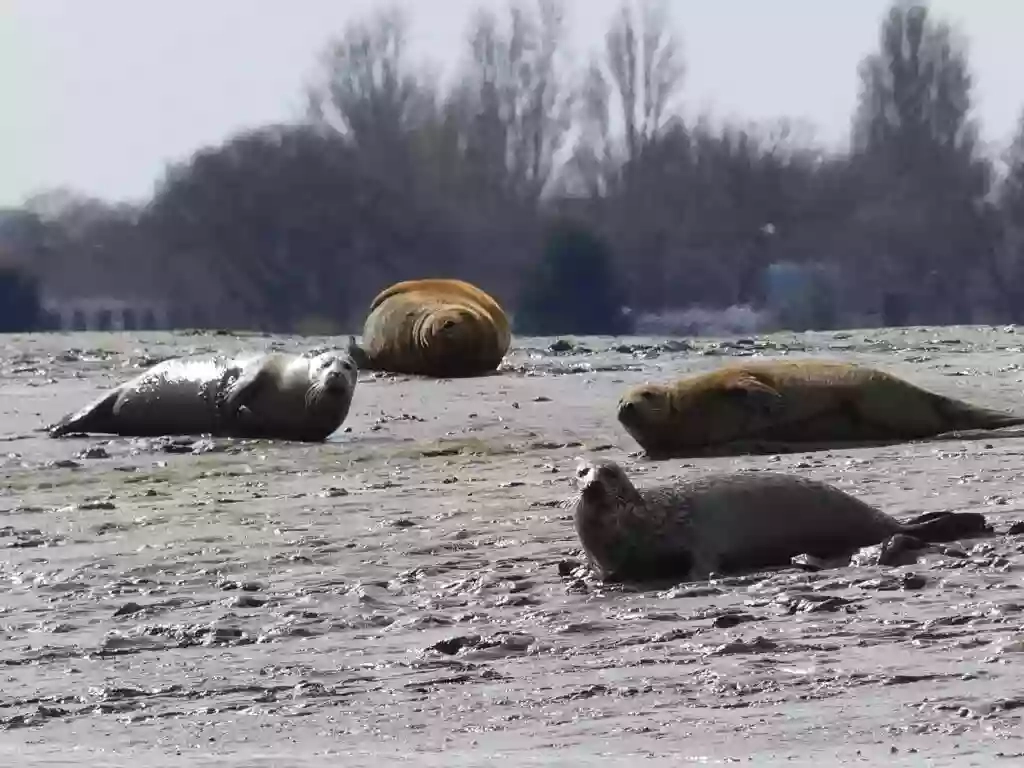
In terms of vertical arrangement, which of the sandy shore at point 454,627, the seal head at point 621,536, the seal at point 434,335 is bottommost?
the sandy shore at point 454,627

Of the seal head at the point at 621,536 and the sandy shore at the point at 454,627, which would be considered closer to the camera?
the sandy shore at the point at 454,627

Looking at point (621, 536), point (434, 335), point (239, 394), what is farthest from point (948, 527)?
point (434, 335)

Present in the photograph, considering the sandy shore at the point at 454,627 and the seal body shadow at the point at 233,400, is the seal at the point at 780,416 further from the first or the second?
the seal body shadow at the point at 233,400

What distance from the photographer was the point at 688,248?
84.6 ft

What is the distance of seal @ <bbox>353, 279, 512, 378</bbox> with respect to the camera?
1132 cm

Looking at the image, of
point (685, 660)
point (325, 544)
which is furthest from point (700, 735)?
point (325, 544)

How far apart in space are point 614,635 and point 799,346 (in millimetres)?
10942

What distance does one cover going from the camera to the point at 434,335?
11.3m

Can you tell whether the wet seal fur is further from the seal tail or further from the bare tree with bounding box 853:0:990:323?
the bare tree with bounding box 853:0:990:323

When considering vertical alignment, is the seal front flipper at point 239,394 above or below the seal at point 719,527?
above

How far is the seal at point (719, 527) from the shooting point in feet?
14.7

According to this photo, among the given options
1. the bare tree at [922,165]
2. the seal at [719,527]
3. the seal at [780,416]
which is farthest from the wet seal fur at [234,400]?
the bare tree at [922,165]

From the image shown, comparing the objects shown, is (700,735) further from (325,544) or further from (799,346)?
(799,346)

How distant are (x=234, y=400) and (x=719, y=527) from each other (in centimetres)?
430
